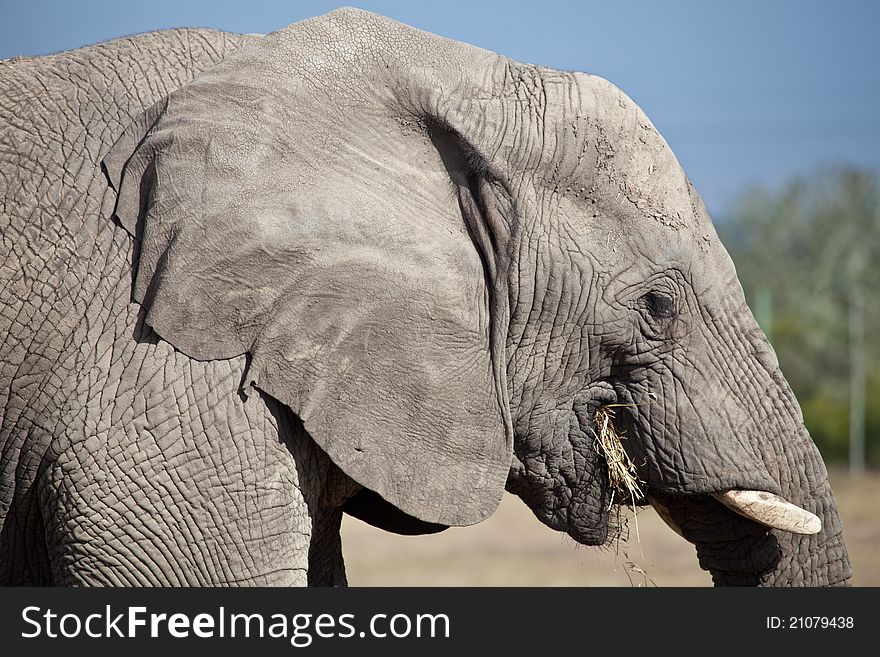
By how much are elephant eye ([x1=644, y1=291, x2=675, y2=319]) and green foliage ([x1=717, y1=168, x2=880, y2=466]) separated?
1523 cm

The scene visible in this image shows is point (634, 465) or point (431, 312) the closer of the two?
point (431, 312)

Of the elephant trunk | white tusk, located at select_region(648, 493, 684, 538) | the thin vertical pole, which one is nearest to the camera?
the elephant trunk

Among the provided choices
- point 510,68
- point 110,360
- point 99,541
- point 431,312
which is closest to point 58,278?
point 110,360

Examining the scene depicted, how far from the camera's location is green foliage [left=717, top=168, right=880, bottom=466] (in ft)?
63.3

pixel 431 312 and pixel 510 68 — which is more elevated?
pixel 510 68

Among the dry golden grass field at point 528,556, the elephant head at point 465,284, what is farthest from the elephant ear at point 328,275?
the dry golden grass field at point 528,556

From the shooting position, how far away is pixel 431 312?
11.5 ft

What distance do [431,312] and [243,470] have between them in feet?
2.19

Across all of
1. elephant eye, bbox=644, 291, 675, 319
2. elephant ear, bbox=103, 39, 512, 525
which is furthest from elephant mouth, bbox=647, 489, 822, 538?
elephant ear, bbox=103, 39, 512, 525

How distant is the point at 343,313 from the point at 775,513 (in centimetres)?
139

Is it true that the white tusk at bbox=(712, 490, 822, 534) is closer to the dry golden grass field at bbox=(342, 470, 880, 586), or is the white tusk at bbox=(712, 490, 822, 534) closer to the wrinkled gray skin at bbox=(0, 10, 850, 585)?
the wrinkled gray skin at bbox=(0, 10, 850, 585)

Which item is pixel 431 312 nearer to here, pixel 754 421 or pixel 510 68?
pixel 510 68

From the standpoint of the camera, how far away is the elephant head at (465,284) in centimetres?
338

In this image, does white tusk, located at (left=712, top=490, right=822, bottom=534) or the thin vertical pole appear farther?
the thin vertical pole
